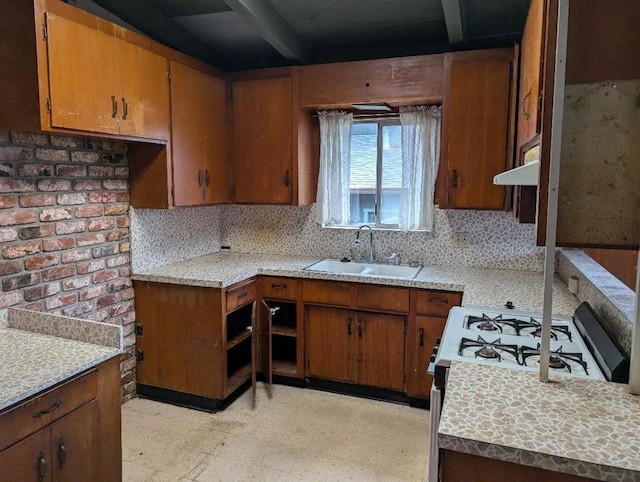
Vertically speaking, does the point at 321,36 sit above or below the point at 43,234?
above

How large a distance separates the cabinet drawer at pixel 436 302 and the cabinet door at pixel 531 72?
3.16 feet

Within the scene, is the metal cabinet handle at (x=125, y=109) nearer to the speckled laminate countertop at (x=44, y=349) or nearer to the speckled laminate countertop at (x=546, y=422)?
the speckled laminate countertop at (x=44, y=349)

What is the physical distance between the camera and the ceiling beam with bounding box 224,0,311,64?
2483mm

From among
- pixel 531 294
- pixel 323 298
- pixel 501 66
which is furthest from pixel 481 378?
pixel 501 66

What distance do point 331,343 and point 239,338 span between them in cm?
63

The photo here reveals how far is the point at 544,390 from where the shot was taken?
1330mm

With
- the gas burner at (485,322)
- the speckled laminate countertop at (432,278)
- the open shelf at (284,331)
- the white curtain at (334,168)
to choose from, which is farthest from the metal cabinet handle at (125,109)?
the gas burner at (485,322)

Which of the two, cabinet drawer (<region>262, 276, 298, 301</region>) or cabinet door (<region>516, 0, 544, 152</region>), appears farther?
cabinet drawer (<region>262, 276, 298, 301</region>)

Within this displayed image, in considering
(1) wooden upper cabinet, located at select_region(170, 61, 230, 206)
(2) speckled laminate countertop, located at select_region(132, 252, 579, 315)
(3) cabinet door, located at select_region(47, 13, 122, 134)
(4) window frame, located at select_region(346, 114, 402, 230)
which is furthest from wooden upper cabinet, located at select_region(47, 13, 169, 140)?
(4) window frame, located at select_region(346, 114, 402, 230)

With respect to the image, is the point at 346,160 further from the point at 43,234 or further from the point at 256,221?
the point at 43,234

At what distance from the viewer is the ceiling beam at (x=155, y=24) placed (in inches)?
104

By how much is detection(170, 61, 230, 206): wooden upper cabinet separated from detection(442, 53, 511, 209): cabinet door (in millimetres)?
1589

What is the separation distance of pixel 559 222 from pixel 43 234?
2.33 metres

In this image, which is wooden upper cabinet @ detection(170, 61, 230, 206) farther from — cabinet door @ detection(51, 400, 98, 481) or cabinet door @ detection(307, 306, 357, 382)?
cabinet door @ detection(51, 400, 98, 481)
